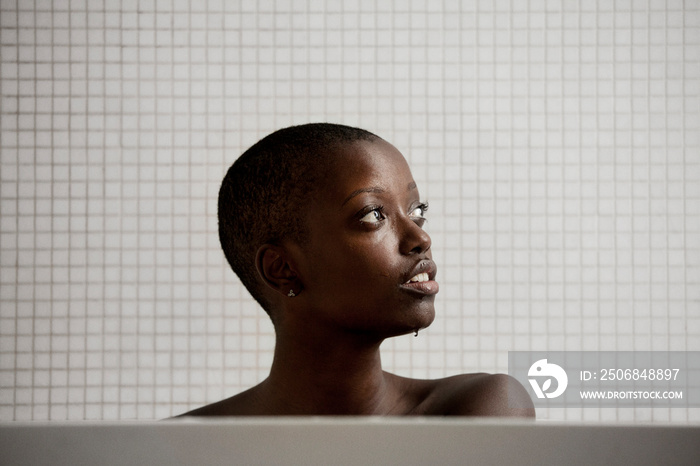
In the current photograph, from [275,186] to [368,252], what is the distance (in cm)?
8

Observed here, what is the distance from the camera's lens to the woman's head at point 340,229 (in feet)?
1.38

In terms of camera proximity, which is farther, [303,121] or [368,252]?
[303,121]

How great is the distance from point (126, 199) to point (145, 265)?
0.41 feet

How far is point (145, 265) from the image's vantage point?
1.22 metres

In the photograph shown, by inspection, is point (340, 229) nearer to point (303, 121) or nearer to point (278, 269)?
point (278, 269)

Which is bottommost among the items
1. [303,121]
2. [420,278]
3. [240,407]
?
[240,407]

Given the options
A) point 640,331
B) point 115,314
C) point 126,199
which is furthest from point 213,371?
point 640,331

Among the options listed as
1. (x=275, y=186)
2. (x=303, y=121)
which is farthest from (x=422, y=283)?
(x=303, y=121)

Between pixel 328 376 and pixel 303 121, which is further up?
pixel 303 121

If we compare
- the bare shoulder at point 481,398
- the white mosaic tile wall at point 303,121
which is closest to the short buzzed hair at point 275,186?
the bare shoulder at point 481,398

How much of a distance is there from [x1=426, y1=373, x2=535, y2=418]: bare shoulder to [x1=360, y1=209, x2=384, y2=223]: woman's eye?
0.14 m

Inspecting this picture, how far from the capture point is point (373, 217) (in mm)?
425

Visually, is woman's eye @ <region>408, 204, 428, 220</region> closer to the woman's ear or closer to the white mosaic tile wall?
the woman's ear

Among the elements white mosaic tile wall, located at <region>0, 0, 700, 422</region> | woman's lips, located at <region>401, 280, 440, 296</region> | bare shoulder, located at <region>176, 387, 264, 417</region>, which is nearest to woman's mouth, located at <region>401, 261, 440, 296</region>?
woman's lips, located at <region>401, 280, 440, 296</region>
